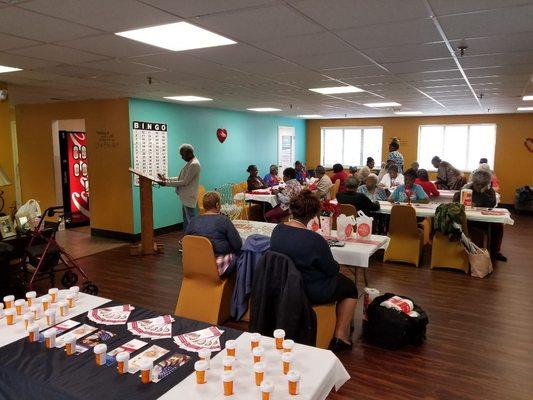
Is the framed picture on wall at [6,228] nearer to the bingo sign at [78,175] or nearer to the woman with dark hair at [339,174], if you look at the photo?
the bingo sign at [78,175]

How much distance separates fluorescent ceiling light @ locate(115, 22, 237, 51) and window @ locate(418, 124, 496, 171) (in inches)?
374

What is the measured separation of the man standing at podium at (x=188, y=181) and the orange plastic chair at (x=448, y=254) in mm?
3478

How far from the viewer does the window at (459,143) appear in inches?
432

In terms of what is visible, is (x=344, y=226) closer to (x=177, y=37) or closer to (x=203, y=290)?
(x=203, y=290)

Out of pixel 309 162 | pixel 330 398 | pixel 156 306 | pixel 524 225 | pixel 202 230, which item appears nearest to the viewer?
pixel 330 398

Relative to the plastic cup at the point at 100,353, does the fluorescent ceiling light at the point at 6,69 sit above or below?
above

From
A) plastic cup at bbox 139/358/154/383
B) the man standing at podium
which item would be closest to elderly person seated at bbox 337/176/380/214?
the man standing at podium

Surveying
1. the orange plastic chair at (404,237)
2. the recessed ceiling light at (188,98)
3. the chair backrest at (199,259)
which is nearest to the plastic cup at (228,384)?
the chair backrest at (199,259)

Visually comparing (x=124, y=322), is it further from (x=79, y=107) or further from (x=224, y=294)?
(x=79, y=107)

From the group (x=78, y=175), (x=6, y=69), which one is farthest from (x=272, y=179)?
(x=6, y=69)

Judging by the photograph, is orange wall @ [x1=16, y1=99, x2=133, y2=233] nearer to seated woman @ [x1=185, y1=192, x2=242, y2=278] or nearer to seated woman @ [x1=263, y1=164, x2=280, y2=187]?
seated woman @ [x1=263, y1=164, x2=280, y2=187]

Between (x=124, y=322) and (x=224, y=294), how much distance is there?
5.32ft

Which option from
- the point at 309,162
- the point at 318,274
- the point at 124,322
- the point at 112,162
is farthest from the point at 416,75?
the point at 309,162

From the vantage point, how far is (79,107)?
7.42 metres
